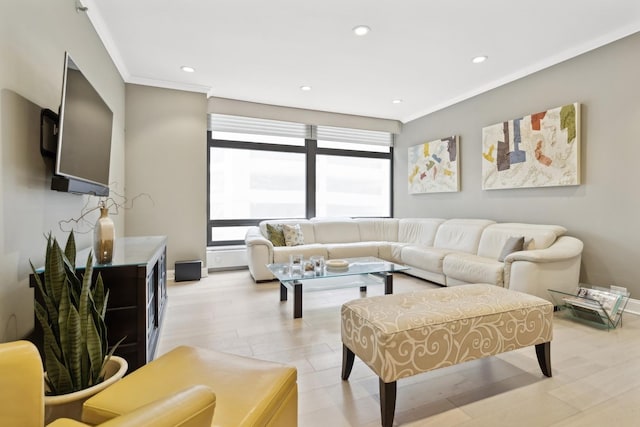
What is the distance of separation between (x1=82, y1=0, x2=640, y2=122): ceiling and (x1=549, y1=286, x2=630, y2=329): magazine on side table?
2396 mm

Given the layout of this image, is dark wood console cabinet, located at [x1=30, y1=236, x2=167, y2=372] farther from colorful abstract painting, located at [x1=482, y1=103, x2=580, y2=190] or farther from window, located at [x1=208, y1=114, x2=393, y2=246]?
colorful abstract painting, located at [x1=482, y1=103, x2=580, y2=190]

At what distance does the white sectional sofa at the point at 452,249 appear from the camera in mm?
2803

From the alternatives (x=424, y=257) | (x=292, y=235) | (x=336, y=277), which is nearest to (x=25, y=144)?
(x=336, y=277)

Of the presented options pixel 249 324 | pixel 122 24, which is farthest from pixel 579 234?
pixel 122 24

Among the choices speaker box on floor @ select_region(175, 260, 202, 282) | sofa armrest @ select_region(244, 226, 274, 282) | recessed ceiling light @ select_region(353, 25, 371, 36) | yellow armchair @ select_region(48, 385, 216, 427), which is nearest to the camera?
yellow armchair @ select_region(48, 385, 216, 427)

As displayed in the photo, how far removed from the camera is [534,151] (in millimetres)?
3490

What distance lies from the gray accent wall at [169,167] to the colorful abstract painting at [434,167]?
3.53m

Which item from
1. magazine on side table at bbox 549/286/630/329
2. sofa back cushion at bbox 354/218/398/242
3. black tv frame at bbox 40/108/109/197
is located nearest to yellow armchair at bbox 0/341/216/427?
black tv frame at bbox 40/108/109/197

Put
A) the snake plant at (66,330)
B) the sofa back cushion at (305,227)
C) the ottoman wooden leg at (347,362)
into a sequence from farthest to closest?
the sofa back cushion at (305,227)
the ottoman wooden leg at (347,362)
the snake plant at (66,330)

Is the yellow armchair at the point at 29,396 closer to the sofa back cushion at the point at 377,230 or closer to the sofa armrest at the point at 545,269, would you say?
the sofa armrest at the point at 545,269

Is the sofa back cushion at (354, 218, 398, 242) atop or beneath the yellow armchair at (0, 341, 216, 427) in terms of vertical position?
atop

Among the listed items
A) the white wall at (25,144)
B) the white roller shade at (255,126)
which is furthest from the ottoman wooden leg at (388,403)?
the white roller shade at (255,126)

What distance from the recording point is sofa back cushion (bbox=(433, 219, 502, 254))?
386cm

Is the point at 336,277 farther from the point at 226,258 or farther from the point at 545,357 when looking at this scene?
the point at 226,258
